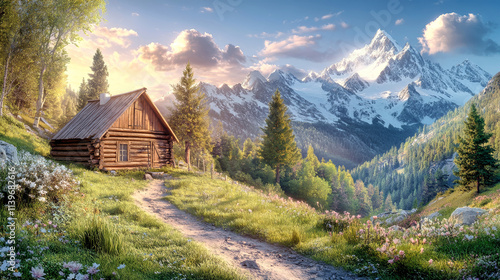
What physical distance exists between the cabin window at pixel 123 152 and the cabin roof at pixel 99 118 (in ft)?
8.38

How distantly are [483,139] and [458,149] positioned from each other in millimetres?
3344

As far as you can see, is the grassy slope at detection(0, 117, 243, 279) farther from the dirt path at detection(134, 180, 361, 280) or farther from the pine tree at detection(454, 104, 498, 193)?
the pine tree at detection(454, 104, 498, 193)

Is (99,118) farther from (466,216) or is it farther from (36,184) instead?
(466,216)

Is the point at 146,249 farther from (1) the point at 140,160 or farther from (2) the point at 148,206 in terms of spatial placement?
(1) the point at 140,160

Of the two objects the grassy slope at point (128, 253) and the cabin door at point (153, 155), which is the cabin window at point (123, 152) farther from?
the grassy slope at point (128, 253)

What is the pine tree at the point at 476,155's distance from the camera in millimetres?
38781

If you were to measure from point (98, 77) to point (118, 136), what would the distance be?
30.6 meters

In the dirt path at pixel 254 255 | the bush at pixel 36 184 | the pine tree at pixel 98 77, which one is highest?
the pine tree at pixel 98 77

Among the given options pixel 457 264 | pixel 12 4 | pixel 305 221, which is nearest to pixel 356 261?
pixel 457 264

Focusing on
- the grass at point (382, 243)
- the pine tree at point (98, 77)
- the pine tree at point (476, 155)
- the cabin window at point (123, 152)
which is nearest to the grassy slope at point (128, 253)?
the grass at point (382, 243)

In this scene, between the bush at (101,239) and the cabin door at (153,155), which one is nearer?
the bush at (101,239)

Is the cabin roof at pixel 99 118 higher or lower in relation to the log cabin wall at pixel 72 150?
higher

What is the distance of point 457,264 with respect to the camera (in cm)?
495

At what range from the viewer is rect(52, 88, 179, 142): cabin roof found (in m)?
21.5
